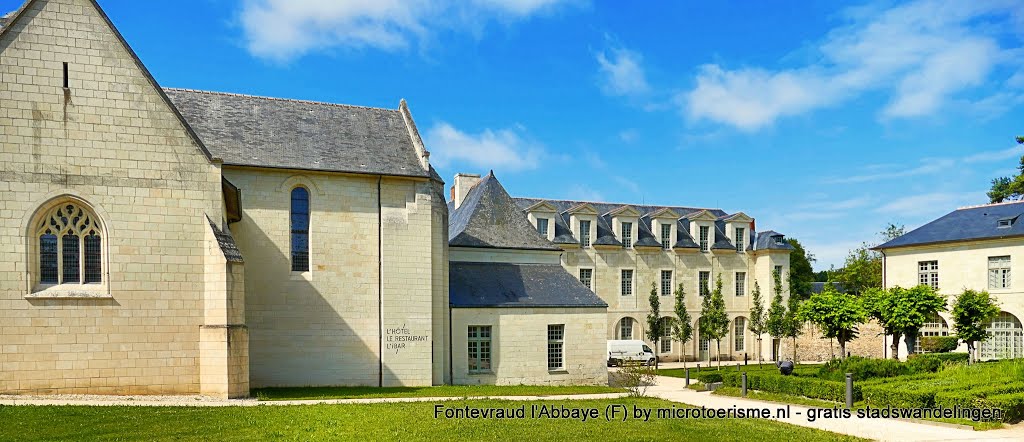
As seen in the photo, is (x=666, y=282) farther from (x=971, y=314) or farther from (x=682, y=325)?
(x=971, y=314)

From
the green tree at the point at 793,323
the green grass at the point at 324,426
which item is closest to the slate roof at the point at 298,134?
the green grass at the point at 324,426

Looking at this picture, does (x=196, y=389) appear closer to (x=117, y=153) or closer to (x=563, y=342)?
(x=117, y=153)

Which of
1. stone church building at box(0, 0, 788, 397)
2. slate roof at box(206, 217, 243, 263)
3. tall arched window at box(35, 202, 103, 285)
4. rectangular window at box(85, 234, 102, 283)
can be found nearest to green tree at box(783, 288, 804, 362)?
stone church building at box(0, 0, 788, 397)

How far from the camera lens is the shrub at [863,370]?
23.0 meters

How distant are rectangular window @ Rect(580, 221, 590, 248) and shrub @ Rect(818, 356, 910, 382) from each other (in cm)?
2206

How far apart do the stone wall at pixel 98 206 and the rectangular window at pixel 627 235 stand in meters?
30.9

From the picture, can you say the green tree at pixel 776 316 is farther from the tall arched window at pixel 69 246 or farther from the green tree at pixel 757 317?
the tall arched window at pixel 69 246

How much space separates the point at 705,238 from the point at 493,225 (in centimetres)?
2251

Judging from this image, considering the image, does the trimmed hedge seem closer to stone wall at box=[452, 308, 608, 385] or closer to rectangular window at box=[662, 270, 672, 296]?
stone wall at box=[452, 308, 608, 385]

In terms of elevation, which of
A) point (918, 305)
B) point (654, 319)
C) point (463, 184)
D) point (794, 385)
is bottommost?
point (654, 319)

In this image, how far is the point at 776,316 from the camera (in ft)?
147

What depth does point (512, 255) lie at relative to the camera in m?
30.7

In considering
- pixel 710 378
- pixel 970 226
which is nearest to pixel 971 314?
pixel 970 226

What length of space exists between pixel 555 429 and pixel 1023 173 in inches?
2060
